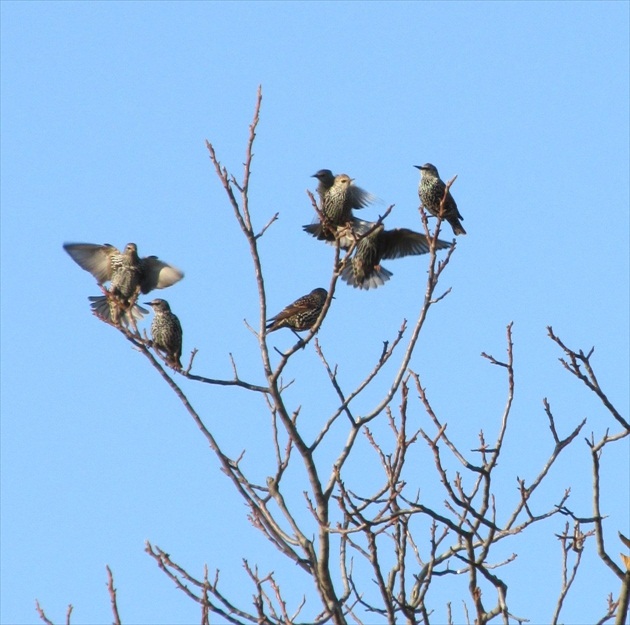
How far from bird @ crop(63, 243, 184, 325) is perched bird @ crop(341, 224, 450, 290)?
1.62 meters

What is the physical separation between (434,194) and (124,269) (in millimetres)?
A: 2638

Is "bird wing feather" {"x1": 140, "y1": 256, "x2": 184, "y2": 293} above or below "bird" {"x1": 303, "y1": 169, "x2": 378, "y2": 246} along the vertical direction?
below

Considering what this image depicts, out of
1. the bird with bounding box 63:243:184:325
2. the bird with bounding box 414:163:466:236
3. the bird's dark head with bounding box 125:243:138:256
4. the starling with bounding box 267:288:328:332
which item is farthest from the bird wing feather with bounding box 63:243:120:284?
the bird with bounding box 414:163:466:236

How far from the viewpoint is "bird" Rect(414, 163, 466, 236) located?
9203mm

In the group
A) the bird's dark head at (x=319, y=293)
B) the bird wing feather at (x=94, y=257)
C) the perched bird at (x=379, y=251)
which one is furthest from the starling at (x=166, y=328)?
the perched bird at (x=379, y=251)

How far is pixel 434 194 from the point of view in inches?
373

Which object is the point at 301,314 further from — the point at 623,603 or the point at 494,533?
the point at 623,603

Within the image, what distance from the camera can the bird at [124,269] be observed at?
884 cm

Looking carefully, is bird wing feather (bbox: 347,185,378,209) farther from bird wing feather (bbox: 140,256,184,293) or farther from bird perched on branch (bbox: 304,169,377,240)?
bird wing feather (bbox: 140,256,184,293)

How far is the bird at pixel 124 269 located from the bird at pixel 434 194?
7.25 feet

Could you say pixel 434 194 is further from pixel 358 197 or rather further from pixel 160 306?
pixel 160 306

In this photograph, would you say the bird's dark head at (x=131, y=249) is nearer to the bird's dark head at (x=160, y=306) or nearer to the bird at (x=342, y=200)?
the bird's dark head at (x=160, y=306)

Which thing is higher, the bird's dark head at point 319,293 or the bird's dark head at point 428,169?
the bird's dark head at point 428,169

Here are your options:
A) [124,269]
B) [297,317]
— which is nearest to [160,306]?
[124,269]
